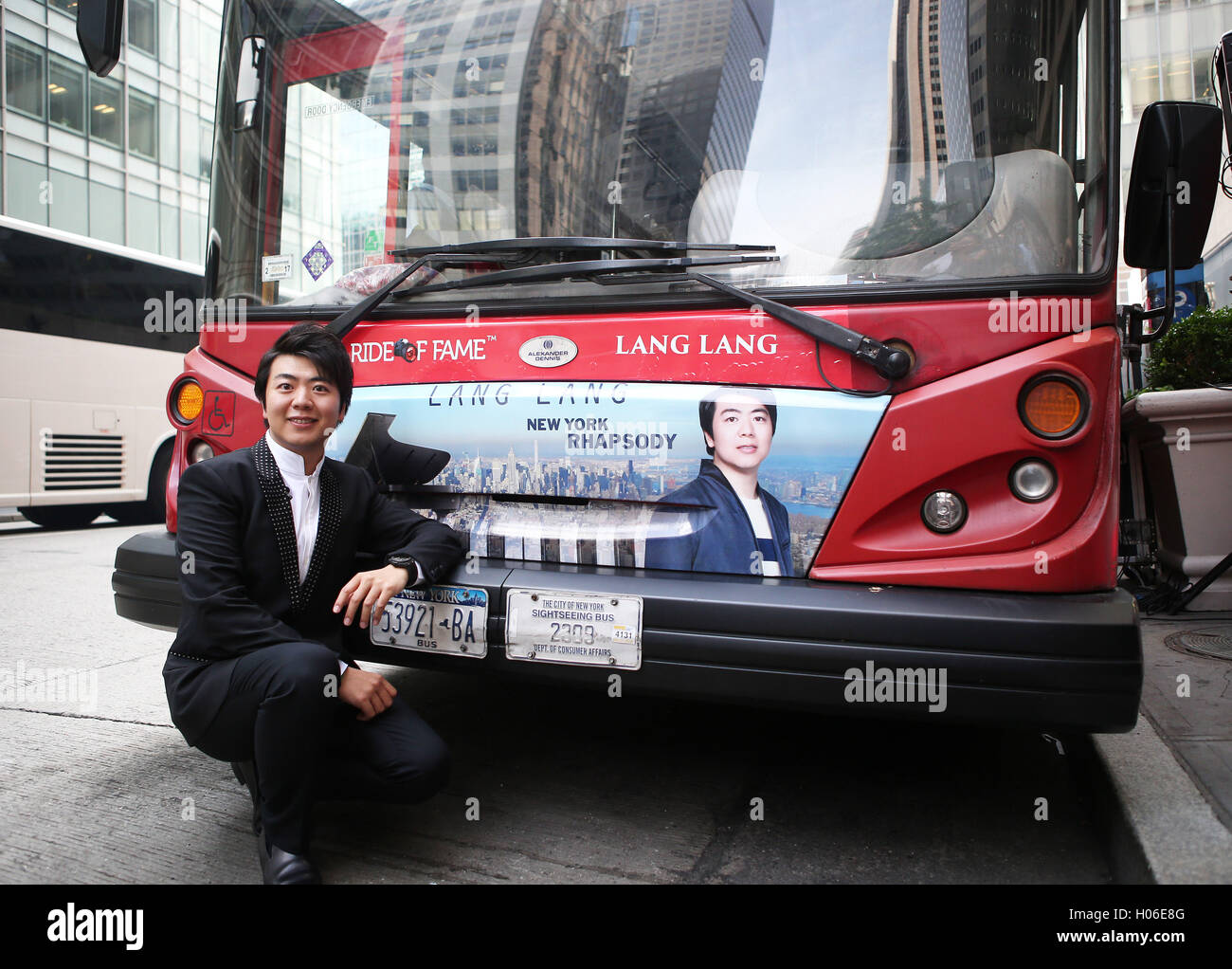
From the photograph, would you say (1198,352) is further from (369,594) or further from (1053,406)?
(369,594)

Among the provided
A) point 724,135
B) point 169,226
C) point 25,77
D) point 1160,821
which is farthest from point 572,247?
point 169,226

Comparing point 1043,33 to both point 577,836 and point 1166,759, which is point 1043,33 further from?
point 577,836

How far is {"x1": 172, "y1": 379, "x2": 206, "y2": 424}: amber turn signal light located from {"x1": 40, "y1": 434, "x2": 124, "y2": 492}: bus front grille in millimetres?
8491

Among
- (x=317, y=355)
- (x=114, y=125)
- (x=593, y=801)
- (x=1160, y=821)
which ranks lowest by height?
(x=593, y=801)

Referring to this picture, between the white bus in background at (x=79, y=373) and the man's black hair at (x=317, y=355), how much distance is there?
9194mm

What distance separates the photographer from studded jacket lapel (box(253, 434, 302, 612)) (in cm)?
272

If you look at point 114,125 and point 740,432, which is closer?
point 740,432

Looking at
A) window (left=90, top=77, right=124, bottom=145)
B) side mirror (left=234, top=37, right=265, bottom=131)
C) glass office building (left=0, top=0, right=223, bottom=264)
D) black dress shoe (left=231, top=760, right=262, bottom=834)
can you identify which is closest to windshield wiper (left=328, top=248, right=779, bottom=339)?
side mirror (left=234, top=37, right=265, bottom=131)

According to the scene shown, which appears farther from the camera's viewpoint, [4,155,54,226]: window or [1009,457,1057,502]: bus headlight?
[4,155,54,226]: window

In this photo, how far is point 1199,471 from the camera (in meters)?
5.71

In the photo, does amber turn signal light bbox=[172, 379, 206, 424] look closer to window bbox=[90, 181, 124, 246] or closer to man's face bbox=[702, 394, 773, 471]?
man's face bbox=[702, 394, 773, 471]

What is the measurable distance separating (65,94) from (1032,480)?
27528 millimetres

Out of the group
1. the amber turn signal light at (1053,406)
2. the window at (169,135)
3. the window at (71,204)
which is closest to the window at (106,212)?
the window at (71,204)
